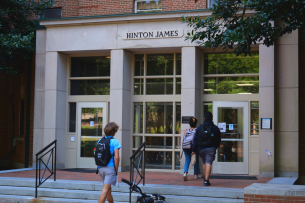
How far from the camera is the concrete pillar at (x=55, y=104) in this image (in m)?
13.6

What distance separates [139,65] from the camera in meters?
13.6

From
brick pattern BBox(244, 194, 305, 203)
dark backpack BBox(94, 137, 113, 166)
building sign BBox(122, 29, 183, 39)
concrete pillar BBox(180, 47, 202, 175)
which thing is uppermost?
building sign BBox(122, 29, 183, 39)

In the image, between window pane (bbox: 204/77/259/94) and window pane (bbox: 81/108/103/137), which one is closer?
window pane (bbox: 204/77/259/94)

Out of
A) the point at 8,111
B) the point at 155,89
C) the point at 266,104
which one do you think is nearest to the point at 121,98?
the point at 155,89

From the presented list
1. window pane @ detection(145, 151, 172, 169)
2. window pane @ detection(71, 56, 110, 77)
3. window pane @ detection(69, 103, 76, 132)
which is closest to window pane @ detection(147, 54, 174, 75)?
window pane @ detection(71, 56, 110, 77)

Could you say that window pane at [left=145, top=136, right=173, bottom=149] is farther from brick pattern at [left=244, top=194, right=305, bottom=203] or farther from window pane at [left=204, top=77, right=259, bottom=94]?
brick pattern at [left=244, top=194, right=305, bottom=203]

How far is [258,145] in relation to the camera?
40.1 ft

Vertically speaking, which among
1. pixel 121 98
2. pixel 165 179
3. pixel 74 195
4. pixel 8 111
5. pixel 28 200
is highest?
pixel 121 98

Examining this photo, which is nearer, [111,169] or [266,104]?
[111,169]

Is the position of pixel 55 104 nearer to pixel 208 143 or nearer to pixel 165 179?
pixel 165 179

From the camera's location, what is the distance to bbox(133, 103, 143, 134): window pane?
44.1 feet

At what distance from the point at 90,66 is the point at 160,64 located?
262 cm

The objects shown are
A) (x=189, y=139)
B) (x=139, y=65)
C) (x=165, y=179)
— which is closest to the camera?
(x=189, y=139)

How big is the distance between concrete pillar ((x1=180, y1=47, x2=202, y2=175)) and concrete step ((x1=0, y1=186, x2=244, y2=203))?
3621mm
